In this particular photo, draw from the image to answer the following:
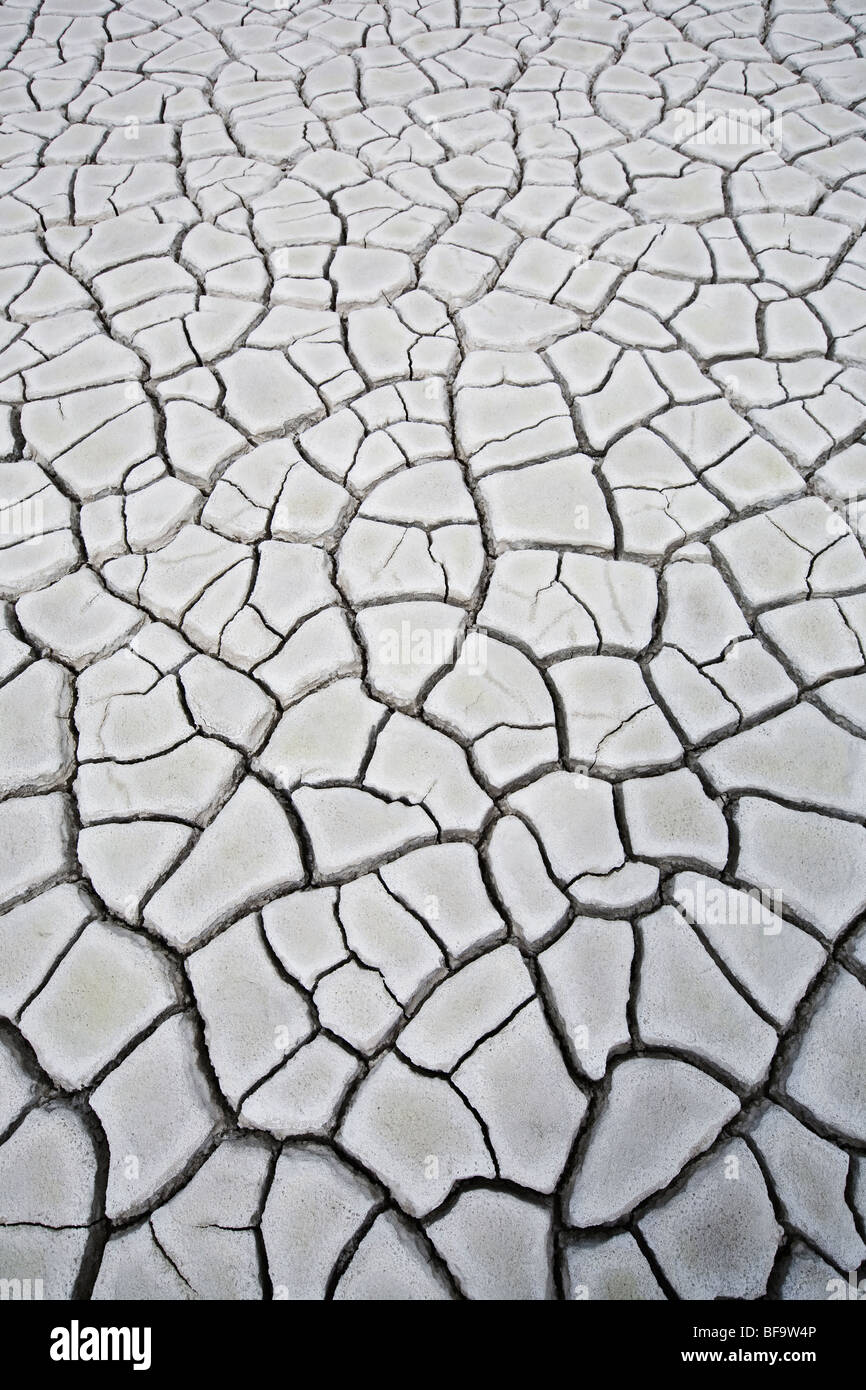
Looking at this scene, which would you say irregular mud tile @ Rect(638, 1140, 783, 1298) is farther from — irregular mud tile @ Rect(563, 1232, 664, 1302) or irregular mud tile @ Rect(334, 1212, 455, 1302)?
irregular mud tile @ Rect(334, 1212, 455, 1302)

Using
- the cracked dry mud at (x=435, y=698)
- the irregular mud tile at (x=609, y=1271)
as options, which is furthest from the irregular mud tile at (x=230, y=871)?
the irregular mud tile at (x=609, y=1271)

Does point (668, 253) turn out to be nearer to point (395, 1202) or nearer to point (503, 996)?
point (503, 996)

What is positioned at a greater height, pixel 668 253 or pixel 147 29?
pixel 147 29

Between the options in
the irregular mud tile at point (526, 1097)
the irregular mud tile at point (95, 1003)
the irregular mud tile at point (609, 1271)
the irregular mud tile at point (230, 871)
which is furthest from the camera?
the irregular mud tile at point (230, 871)

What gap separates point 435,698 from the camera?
1.88 meters

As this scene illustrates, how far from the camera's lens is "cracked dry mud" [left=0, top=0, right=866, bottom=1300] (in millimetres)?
1372

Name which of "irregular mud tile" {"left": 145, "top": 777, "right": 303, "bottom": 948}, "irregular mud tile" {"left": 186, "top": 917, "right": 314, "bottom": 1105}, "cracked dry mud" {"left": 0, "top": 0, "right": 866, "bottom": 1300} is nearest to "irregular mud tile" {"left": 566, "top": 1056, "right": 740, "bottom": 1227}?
"cracked dry mud" {"left": 0, "top": 0, "right": 866, "bottom": 1300}

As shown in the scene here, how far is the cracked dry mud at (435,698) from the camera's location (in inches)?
54.0

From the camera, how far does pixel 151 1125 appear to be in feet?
4.65

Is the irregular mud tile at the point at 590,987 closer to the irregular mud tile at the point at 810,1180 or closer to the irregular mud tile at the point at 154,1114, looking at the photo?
the irregular mud tile at the point at 810,1180

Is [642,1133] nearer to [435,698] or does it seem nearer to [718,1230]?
[718,1230]

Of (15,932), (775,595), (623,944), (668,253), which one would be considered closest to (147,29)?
(668,253)

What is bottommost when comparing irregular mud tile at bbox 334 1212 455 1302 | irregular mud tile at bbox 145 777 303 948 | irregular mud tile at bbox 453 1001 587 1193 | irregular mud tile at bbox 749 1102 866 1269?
irregular mud tile at bbox 334 1212 455 1302
